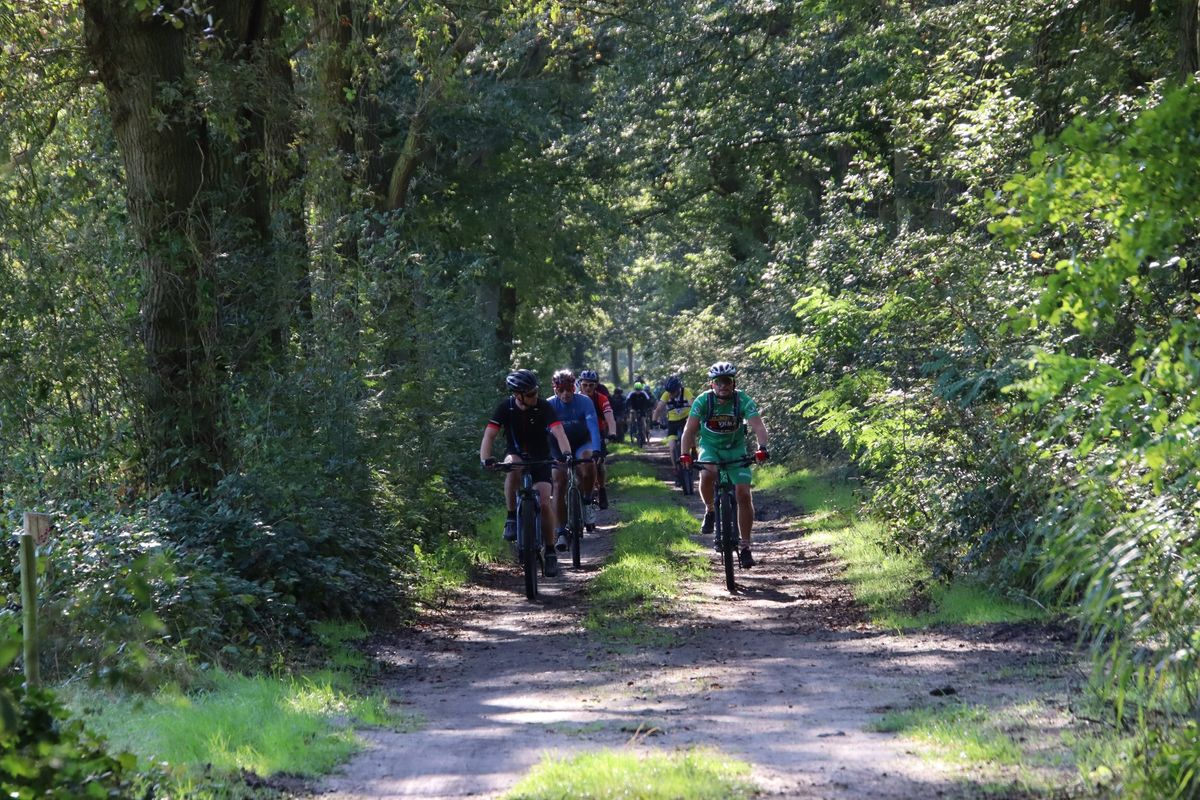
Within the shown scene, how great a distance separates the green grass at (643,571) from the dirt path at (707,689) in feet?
0.86

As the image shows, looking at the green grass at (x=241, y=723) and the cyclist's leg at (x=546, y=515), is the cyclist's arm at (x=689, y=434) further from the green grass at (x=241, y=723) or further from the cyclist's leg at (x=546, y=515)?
the green grass at (x=241, y=723)

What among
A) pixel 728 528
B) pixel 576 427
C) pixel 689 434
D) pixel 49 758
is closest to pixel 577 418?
pixel 576 427

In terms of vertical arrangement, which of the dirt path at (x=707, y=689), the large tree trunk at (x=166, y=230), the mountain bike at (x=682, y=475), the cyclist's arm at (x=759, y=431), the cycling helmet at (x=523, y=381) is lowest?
the dirt path at (x=707, y=689)

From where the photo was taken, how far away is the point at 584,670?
9664 millimetres

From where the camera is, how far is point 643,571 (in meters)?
14.2

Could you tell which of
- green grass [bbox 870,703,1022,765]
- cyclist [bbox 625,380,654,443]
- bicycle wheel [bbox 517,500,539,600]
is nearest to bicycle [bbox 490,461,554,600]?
bicycle wheel [bbox 517,500,539,600]

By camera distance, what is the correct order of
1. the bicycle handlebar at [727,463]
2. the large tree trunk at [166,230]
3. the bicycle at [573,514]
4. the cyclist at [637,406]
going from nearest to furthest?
the large tree trunk at [166,230] < the bicycle handlebar at [727,463] < the bicycle at [573,514] < the cyclist at [637,406]

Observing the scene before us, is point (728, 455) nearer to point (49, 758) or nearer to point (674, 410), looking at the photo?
point (49, 758)

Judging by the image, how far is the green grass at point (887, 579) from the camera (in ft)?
35.3

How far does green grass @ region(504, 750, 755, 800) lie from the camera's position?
564 cm

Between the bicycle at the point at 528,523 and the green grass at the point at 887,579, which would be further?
the bicycle at the point at 528,523

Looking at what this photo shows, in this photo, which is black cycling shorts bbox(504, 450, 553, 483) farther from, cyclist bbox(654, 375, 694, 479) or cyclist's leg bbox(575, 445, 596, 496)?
cyclist bbox(654, 375, 694, 479)

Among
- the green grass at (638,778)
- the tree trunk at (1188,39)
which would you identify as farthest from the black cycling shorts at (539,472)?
the green grass at (638,778)

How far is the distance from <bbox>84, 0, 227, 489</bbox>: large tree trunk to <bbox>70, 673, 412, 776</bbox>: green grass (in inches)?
170
